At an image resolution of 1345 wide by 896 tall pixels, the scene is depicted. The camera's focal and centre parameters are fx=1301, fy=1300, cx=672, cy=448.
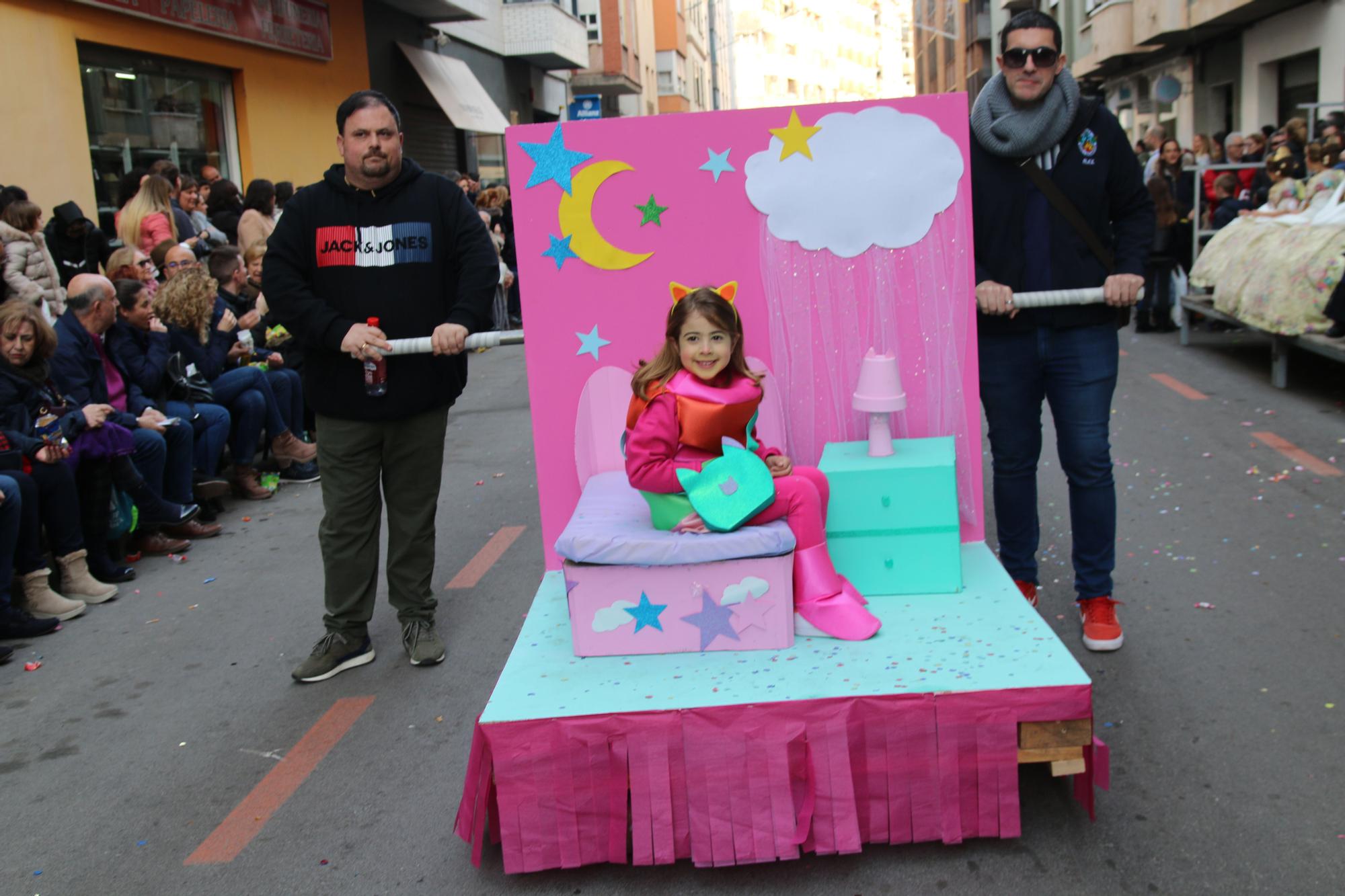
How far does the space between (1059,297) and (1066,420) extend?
1.69 ft

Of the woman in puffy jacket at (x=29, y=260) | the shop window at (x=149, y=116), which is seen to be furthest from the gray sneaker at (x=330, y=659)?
the shop window at (x=149, y=116)

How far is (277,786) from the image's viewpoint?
156 inches

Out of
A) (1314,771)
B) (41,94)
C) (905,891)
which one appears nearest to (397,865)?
(905,891)

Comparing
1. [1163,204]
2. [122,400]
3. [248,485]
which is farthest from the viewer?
[1163,204]

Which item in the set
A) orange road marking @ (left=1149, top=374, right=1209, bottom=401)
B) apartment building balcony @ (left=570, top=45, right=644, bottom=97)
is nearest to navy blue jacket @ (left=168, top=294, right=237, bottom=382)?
orange road marking @ (left=1149, top=374, right=1209, bottom=401)

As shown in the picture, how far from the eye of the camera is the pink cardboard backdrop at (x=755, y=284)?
13.8 ft

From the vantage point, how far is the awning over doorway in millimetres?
24203

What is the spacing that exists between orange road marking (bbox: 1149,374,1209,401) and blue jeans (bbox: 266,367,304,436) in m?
6.52

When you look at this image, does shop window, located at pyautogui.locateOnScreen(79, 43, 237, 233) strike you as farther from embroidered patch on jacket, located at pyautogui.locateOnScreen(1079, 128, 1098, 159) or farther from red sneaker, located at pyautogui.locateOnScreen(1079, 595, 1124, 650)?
red sneaker, located at pyautogui.locateOnScreen(1079, 595, 1124, 650)

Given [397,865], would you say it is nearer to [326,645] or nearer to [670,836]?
[670,836]

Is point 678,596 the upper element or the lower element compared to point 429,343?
lower

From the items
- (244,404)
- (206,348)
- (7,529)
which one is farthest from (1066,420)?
(206,348)

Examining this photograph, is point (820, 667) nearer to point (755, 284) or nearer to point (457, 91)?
point (755, 284)

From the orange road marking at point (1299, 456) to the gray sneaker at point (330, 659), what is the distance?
520cm
